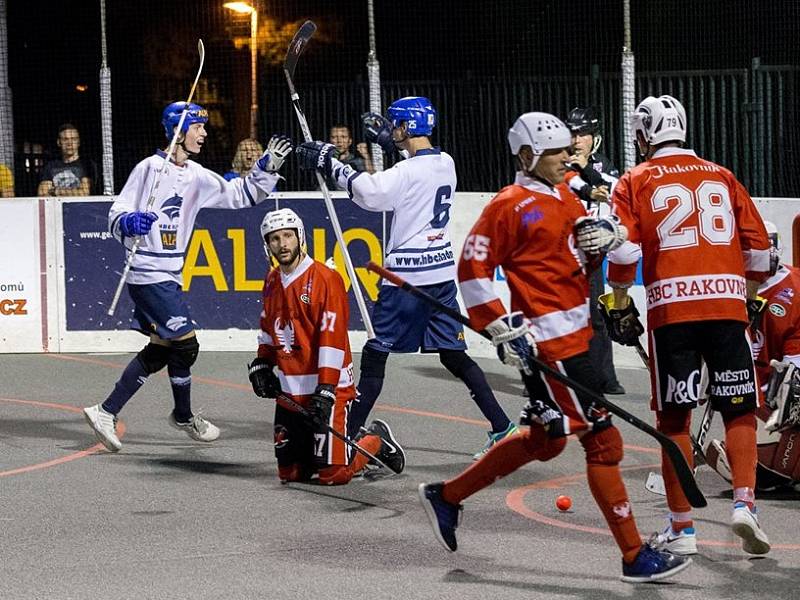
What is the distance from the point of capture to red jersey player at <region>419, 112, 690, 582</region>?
5195mm

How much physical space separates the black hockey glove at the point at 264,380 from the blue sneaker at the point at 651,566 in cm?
241

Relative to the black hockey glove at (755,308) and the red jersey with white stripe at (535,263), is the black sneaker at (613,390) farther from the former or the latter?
the red jersey with white stripe at (535,263)

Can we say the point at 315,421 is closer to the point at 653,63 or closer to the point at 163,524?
the point at 163,524

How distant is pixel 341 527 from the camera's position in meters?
6.22

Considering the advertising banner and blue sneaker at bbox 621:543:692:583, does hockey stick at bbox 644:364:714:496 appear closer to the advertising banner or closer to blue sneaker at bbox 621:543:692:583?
blue sneaker at bbox 621:543:692:583

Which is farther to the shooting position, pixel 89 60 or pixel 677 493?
pixel 89 60

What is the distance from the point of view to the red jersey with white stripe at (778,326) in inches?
266

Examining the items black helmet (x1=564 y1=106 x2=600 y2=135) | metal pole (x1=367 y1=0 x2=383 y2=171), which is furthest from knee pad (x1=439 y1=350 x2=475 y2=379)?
metal pole (x1=367 y1=0 x2=383 y2=171)

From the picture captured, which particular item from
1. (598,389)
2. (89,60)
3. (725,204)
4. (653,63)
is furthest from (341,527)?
(89,60)

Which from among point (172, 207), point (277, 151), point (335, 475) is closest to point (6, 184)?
point (172, 207)

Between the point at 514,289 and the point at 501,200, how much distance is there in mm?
325

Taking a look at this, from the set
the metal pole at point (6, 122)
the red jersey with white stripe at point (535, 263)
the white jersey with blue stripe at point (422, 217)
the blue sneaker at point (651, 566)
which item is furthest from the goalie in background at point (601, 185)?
the metal pole at point (6, 122)

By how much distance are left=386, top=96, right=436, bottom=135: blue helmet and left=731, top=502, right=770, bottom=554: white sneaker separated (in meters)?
2.93

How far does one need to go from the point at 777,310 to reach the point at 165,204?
334cm
